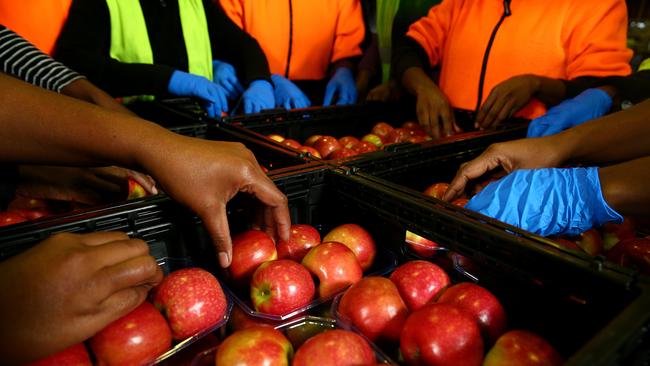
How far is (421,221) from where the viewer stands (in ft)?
3.59

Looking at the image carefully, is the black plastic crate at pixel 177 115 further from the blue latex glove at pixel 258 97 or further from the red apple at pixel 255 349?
the red apple at pixel 255 349

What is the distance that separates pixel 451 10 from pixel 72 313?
3243 mm

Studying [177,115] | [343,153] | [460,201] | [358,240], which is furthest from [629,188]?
[177,115]

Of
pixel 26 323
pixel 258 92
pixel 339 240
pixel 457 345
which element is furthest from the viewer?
pixel 258 92

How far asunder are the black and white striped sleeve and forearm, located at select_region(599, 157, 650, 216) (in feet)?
7.46

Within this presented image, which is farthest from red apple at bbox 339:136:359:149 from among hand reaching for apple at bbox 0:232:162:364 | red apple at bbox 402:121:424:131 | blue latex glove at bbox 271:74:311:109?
hand reaching for apple at bbox 0:232:162:364

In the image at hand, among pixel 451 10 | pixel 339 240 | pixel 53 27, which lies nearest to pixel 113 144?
pixel 339 240

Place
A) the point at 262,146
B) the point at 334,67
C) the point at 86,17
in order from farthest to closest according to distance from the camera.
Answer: the point at 334,67, the point at 86,17, the point at 262,146

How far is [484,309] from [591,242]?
0.65 meters

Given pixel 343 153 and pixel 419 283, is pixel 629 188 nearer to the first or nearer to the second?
pixel 419 283

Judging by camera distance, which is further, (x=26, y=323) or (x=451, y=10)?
(x=451, y=10)

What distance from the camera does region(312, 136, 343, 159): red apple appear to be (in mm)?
2113

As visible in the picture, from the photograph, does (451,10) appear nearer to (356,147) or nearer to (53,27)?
(356,147)

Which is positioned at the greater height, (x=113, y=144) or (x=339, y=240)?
(x=113, y=144)
